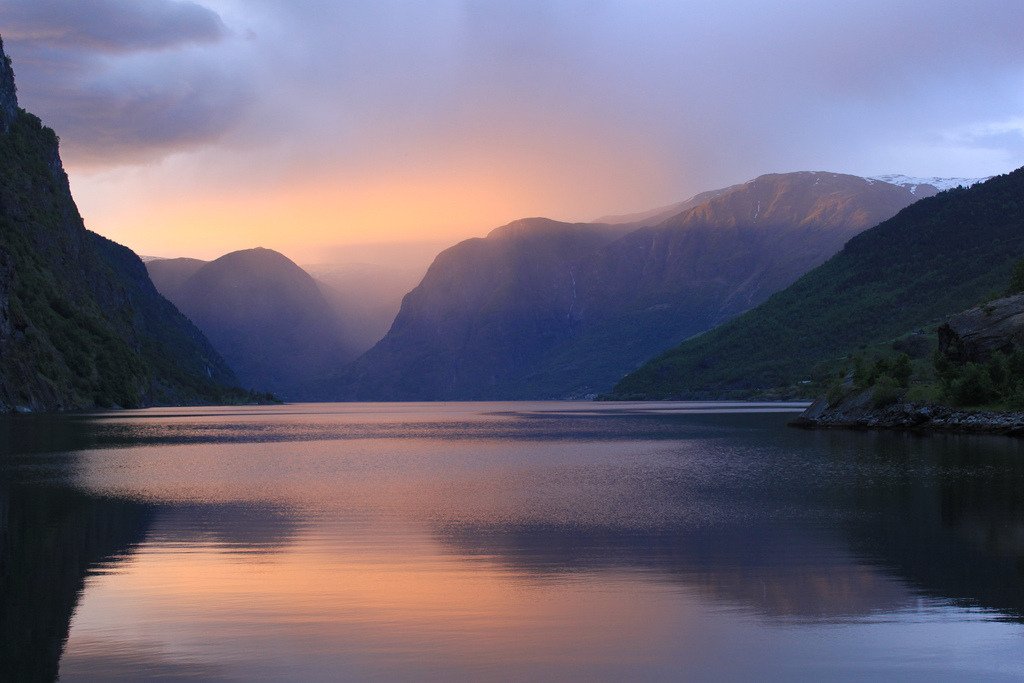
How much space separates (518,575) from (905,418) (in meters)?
72.9

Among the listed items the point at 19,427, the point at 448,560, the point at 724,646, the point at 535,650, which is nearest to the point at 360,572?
the point at 448,560

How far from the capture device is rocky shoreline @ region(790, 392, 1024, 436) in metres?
75.8

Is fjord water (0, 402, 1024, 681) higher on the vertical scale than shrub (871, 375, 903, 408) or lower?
lower

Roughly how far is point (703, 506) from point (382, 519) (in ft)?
37.5

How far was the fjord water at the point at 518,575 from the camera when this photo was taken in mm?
16562

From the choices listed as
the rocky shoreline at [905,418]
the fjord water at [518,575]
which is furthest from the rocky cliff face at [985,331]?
the fjord water at [518,575]

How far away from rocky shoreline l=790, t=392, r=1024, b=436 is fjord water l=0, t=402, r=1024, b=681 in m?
26.0

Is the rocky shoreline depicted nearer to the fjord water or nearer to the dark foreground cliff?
the dark foreground cliff

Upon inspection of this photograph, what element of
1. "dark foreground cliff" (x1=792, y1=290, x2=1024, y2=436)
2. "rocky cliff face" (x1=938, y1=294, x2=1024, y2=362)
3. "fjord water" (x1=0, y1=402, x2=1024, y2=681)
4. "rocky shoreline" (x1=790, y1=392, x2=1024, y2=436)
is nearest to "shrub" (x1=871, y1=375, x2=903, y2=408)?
"dark foreground cliff" (x1=792, y1=290, x2=1024, y2=436)

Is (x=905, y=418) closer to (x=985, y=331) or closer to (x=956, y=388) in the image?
(x=956, y=388)

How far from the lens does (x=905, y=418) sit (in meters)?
88.7

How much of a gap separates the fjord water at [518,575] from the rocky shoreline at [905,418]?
2602cm

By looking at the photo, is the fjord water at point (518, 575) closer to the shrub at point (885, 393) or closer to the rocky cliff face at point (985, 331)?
the rocky cliff face at point (985, 331)

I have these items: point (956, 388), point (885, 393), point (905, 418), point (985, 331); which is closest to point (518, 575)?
point (956, 388)
